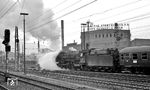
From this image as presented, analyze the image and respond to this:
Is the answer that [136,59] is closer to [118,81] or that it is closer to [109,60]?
[109,60]

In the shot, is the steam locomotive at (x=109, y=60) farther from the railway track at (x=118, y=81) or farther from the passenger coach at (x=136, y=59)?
the railway track at (x=118, y=81)

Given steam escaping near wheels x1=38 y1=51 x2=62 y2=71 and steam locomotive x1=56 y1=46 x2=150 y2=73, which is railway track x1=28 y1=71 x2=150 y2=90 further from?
steam escaping near wheels x1=38 y1=51 x2=62 y2=71

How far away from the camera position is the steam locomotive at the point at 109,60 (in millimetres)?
26048

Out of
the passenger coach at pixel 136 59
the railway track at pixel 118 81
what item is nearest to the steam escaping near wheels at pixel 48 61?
the passenger coach at pixel 136 59

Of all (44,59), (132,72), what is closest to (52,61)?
(44,59)

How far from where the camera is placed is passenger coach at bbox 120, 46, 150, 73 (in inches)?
1005

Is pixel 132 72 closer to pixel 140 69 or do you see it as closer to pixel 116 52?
pixel 140 69

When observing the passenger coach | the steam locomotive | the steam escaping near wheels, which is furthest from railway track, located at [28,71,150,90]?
the steam escaping near wheels

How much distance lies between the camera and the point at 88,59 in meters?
35.6

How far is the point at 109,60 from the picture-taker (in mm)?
31500

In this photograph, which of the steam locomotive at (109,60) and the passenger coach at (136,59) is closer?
the passenger coach at (136,59)

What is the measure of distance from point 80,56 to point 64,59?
18.5 ft

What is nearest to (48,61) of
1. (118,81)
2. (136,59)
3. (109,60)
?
(109,60)

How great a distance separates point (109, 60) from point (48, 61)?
16.3 m
